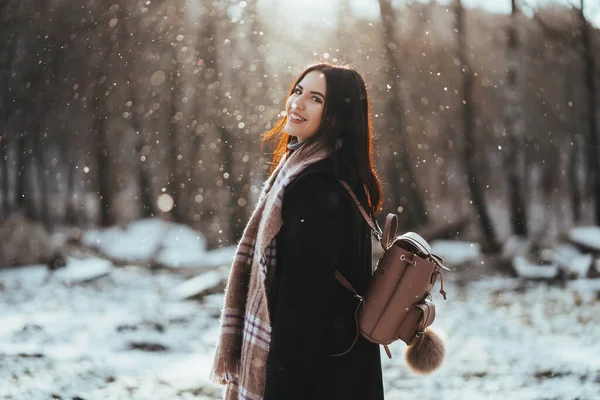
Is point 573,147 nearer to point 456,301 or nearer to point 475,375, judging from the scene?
point 456,301

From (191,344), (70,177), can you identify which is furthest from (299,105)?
(70,177)

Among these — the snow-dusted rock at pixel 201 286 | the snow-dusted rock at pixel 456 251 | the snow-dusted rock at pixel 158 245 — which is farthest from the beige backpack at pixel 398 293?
the snow-dusted rock at pixel 456 251

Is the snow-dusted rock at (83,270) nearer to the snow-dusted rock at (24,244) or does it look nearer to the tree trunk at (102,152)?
the snow-dusted rock at (24,244)

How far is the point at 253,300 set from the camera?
2.24 meters

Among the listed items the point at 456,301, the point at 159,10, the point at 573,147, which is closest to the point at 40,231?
the point at 159,10

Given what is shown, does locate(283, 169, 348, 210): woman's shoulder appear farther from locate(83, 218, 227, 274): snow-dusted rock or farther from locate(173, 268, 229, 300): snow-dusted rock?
locate(83, 218, 227, 274): snow-dusted rock

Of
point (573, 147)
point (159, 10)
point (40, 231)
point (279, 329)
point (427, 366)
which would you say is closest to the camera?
point (279, 329)

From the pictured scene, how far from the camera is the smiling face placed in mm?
2328

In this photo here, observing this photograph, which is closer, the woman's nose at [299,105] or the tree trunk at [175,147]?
the woman's nose at [299,105]

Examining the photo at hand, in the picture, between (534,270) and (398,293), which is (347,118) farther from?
(534,270)

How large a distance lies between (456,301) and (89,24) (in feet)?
36.6

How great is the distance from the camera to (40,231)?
15203 mm

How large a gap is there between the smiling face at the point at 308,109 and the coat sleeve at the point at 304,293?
287 mm

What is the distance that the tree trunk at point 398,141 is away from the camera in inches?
613
